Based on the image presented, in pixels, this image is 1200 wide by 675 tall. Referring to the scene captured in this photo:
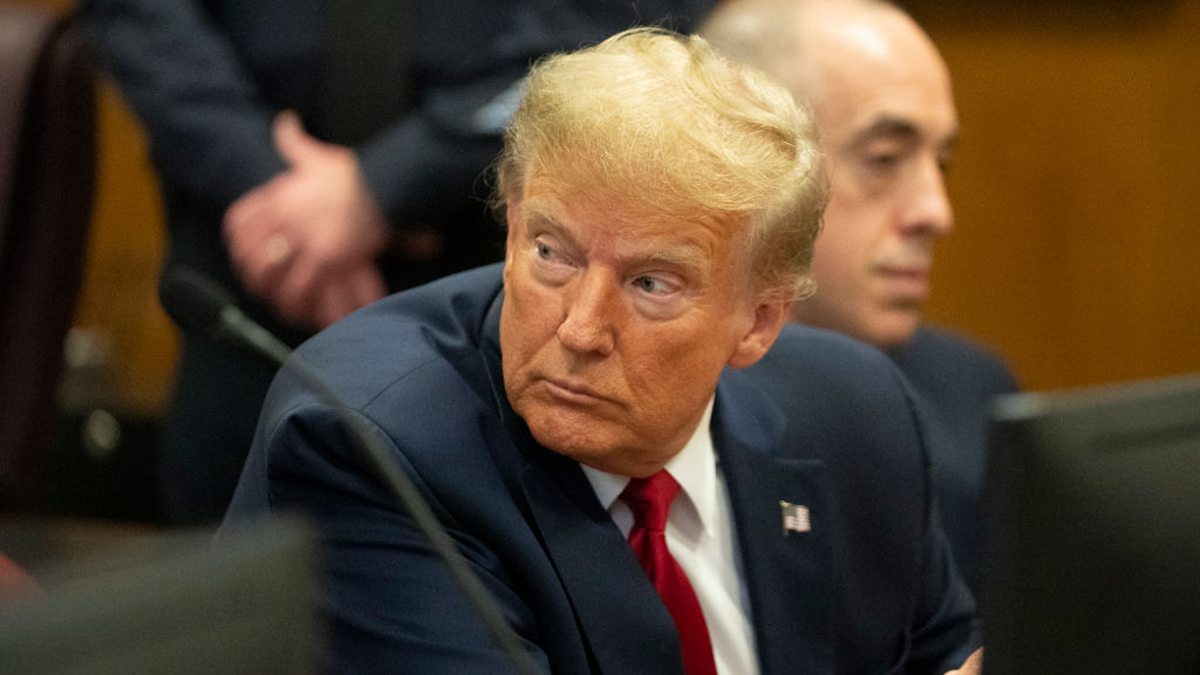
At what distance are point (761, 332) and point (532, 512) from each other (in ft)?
0.98

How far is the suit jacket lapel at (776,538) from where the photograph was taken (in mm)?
1523

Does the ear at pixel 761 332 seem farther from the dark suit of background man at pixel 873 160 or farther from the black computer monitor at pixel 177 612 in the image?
the black computer monitor at pixel 177 612

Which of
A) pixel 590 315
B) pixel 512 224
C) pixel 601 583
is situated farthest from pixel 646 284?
pixel 601 583

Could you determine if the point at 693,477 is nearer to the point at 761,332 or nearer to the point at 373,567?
the point at 761,332

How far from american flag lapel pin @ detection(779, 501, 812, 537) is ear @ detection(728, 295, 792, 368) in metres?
0.18

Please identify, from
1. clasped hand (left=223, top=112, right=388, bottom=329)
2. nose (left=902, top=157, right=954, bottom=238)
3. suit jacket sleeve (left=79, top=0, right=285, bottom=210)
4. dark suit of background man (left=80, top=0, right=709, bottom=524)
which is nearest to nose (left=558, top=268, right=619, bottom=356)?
dark suit of background man (left=80, top=0, right=709, bottom=524)

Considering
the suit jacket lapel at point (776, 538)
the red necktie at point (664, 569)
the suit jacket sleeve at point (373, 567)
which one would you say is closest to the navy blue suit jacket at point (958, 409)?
the suit jacket lapel at point (776, 538)

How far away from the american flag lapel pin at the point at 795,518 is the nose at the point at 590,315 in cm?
35

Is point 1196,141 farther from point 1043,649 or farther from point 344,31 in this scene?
point 1043,649

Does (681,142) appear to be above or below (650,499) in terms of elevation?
above

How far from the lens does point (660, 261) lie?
4.39ft

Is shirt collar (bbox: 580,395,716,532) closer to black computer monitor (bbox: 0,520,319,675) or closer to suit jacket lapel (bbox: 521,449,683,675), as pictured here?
suit jacket lapel (bbox: 521,449,683,675)

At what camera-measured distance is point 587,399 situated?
4.47ft

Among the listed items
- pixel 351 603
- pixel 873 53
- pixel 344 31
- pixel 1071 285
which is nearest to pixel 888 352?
pixel 873 53
